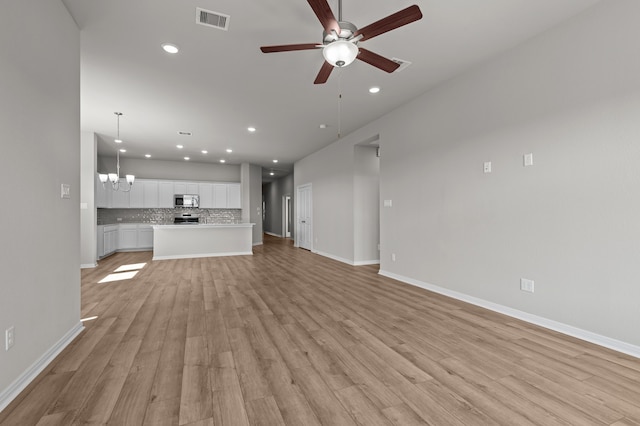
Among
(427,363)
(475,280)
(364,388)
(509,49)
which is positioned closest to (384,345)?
(427,363)

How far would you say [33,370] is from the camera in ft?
6.51

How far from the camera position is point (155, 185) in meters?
9.21

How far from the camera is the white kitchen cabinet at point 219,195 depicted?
9938 mm

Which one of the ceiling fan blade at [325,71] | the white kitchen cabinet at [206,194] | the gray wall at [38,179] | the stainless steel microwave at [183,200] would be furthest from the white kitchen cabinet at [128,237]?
the ceiling fan blade at [325,71]

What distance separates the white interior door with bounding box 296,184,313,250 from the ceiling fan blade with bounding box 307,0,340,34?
687cm

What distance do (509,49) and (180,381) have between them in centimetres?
453

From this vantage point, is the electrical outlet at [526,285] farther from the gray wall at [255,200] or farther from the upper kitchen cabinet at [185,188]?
the upper kitchen cabinet at [185,188]

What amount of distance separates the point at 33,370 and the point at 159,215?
8455mm

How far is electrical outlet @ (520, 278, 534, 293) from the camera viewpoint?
120 inches

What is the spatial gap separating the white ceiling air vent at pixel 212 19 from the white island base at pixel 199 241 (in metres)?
5.81

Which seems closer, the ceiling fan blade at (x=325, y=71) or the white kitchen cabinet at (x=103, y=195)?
the ceiling fan blade at (x=325, y=71)

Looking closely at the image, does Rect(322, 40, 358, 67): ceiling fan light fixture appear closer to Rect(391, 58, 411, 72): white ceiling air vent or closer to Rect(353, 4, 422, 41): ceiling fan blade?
Rect(353, 4, 422, 41): ceiling fan blade

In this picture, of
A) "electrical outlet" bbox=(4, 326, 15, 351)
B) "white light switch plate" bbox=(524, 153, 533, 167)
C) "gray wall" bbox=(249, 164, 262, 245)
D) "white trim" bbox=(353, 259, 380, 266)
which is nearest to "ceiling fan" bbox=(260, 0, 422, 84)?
"white light switch plate" bbox=(524, 153, 533, 167)

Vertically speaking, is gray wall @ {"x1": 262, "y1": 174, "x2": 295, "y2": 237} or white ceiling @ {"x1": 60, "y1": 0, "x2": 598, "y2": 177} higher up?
white ceiling @ {"x1": 60, "y1": 0, "x2": 598, "y2": 177}
